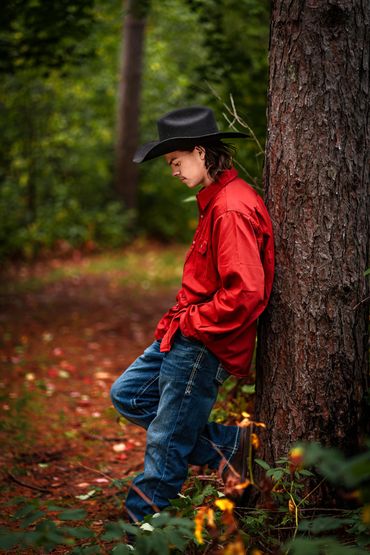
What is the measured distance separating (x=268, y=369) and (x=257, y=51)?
4.34 meters

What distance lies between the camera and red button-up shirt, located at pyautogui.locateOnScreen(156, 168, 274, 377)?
2709 mm

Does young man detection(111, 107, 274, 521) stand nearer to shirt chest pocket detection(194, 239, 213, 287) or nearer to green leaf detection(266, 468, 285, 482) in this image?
shirt chest pocket detection(194, 239, 213, 287)

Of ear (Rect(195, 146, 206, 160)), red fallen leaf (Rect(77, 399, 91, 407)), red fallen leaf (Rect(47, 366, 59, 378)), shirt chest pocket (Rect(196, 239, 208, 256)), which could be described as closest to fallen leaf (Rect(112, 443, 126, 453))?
red fallen leaf (Rect(77, 399, 91, 407))

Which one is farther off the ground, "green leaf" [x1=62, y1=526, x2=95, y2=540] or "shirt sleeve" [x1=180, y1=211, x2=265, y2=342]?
"shirt sleeve" [x1=180, y1=211, x2=265, y2=342]

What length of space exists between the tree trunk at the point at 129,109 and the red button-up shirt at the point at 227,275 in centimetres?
1059

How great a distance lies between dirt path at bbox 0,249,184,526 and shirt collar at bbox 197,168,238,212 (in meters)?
1.52

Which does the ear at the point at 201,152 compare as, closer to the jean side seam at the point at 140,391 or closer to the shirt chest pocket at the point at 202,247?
the shirt chest pocket at the point at 202,247

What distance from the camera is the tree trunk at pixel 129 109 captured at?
1312 centimetres

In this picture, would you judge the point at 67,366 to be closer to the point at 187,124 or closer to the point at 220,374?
the point at 220,374

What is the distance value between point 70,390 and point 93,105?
10452mm

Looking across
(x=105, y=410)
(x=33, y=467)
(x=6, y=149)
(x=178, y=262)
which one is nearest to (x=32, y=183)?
(x=6, y=149)

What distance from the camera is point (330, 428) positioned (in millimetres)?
2939

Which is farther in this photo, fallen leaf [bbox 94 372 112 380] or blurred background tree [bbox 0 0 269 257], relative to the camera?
blurred background tree [bbox 0 0 269 257]

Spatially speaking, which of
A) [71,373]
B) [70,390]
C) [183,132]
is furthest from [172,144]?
[71,373]
